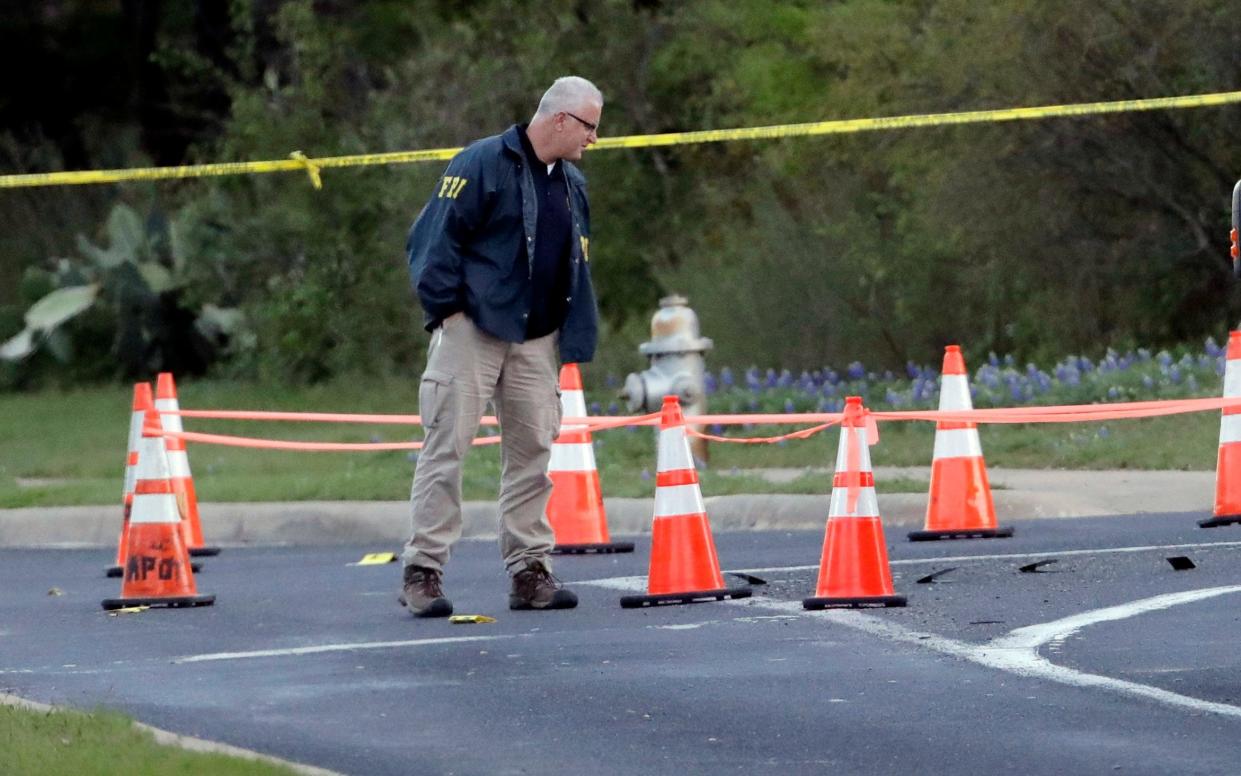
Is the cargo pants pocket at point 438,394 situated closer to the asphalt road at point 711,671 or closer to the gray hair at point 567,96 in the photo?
the asphalt road at point 711,671

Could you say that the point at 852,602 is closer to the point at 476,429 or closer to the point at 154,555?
the point at 476,429

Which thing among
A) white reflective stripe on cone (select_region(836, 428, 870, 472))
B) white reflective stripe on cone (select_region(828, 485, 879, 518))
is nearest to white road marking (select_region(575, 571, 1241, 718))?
white reflective stripe on cone (select_region(828, 485, 879, 518))

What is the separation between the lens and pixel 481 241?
8.73 metres

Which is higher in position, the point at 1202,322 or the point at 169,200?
the point at 169,200

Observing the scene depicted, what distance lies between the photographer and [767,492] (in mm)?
12898

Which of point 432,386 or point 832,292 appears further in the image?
point 832,292

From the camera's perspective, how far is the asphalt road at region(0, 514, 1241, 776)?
597 centimetres

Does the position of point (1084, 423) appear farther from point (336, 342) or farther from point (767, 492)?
point (336, 342)

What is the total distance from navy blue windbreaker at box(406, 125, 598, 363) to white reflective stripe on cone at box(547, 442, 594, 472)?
8.48 feet

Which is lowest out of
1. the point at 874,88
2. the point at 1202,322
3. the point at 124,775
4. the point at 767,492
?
the point at 124,775

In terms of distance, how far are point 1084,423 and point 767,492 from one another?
3247mm

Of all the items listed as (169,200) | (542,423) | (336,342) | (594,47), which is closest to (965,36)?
(594,47)

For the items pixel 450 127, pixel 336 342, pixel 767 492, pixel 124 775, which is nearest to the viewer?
pixel 124 775

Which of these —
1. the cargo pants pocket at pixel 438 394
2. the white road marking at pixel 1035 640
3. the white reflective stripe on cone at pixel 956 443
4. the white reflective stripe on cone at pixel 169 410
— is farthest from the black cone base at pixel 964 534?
the white reflective stripe on cone at pixel 169 410
